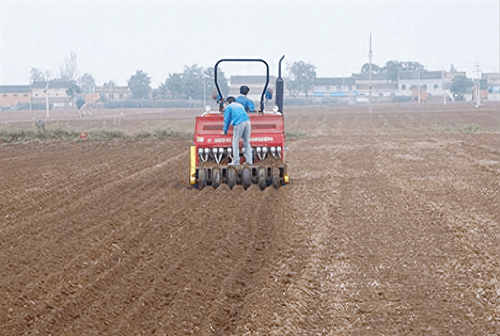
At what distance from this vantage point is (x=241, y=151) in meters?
13.2

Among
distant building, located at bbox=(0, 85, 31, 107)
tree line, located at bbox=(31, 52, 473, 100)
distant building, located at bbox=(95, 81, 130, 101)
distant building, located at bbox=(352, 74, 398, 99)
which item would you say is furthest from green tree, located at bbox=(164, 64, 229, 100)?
distant building, located at bbox=(352, 74, 398, 99)

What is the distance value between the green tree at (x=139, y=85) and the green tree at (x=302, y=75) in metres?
26.4

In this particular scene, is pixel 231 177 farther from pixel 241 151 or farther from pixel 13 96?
pixel 13 96

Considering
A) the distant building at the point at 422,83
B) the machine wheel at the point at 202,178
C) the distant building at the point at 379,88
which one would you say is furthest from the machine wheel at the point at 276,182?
the distant building at the point at 379,88

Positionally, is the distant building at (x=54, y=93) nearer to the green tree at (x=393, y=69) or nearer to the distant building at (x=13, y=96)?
the distant building at (x=13, y=96)

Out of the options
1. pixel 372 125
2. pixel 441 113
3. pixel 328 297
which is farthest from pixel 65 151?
pixel 441 113

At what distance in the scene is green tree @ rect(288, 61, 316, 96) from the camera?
118500 mm

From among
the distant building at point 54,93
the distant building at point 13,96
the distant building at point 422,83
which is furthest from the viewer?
the distant building at point 422,83

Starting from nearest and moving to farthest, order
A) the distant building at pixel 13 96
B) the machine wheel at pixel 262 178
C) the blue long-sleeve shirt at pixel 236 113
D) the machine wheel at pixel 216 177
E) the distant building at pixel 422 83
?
the blue long-sleeve shirt at pixel 236 113, the machine wheel at pixel 262 178, the machine wheel at pixel 216 177, the distant building at pixel 13 96, the distant building at pixel 422 83

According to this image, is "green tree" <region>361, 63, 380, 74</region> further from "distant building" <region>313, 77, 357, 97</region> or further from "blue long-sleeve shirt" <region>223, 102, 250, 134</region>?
"blue long-sleeve shirt" <region>223, 102, 250, 134</region>

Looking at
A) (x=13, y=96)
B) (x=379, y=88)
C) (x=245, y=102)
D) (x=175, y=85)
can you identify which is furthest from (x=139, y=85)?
(x=245, y=102)

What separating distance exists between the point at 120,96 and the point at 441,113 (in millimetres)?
82208

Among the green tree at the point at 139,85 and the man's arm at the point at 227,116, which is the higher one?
the green tree at the point at 139,85

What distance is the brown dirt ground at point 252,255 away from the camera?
5.43m
